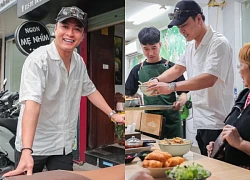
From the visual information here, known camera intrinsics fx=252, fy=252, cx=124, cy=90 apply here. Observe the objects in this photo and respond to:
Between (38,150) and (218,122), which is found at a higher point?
(218,122)

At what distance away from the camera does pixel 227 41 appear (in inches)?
19.4

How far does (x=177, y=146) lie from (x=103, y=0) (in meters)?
0.71

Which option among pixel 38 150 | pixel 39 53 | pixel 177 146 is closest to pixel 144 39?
pixel 177 146

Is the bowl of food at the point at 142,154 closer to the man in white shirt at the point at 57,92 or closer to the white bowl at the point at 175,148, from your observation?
the white bowl at the point at 175,148

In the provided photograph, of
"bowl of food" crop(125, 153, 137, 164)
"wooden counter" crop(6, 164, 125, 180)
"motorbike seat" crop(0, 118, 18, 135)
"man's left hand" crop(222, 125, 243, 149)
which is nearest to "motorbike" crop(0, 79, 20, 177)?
"motorbike seat" crop(0, 118, 18, 135)

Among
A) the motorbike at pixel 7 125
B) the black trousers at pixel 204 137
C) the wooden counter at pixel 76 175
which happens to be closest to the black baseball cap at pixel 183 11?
the black trousers at pixel 204 137

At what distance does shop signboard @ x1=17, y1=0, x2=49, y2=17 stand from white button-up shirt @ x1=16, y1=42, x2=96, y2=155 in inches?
9.3

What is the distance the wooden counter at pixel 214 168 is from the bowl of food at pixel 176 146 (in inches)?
0.5

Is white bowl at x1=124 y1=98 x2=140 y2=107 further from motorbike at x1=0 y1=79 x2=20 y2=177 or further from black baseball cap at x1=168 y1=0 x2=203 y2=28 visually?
motorbike at x1=0 y1=79 x2=20 y2=177

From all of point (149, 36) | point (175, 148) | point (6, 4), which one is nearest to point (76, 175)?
point (175, 148)

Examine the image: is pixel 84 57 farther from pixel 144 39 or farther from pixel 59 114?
pixel 144 39

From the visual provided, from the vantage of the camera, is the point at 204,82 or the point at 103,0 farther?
the point at 103,0

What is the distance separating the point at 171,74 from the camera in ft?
1.59

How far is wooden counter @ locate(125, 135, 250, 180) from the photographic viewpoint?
47cm
